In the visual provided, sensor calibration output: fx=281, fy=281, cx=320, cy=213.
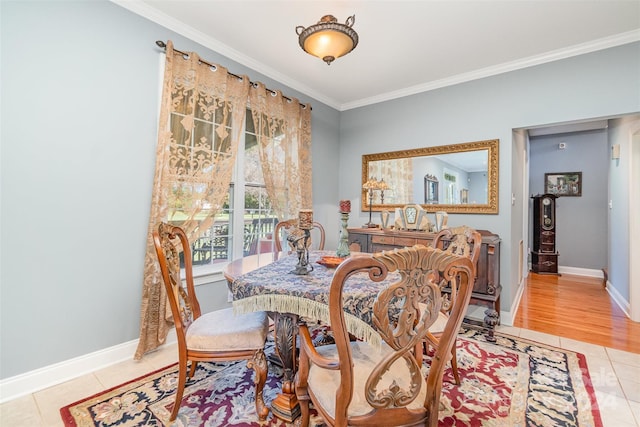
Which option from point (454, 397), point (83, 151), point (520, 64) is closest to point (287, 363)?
point (454, 397)

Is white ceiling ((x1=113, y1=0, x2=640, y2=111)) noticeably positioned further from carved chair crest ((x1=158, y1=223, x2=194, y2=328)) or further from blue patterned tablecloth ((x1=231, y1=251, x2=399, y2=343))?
blue patterned tablecloth ((x1=231, y1=251, x2=399, y2=343))

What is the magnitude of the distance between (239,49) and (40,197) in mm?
2094

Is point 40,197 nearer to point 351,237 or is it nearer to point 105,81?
point 105,81

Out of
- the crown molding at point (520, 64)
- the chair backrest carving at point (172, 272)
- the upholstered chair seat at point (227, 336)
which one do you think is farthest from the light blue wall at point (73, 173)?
the crown molding at point (520, 64)

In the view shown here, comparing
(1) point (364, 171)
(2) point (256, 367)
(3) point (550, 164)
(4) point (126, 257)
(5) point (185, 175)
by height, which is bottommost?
(2) point (256, 367)

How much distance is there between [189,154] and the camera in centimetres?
247

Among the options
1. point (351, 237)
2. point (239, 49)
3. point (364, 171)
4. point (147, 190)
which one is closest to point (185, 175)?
point (147, 190)

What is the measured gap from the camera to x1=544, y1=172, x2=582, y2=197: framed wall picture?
5.21 meters

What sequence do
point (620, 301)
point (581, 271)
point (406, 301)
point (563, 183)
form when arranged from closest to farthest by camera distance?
point (406, 301) < point (620, 301) < point (581, 271) < point (563, 183)

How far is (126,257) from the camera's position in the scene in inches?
86.5

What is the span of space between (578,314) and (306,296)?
3.68 m

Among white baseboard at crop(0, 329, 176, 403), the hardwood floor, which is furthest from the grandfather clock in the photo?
white baseboard at crop(0, 329, 176, 403)

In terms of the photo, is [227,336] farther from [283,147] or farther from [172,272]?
[283,147]

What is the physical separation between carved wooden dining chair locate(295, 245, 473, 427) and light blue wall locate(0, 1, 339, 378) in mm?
1841
